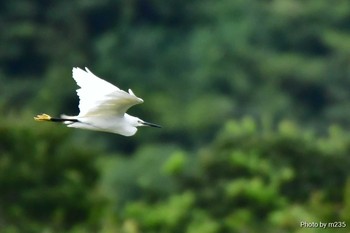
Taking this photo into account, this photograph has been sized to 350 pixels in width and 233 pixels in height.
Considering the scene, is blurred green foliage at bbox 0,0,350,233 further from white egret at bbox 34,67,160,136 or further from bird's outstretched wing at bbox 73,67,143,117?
bird's outstretched wing at bbox 73,67,143,117

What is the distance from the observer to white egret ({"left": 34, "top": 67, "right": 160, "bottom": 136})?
453 inches

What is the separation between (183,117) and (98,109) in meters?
27.3

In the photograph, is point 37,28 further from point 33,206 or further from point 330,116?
point 33,206

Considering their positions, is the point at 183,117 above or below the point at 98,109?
above

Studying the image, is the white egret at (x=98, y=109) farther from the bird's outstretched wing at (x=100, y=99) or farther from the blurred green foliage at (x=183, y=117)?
the blurred green foliage at (x=183, y=117)

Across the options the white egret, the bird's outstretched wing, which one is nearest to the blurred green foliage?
the white egret

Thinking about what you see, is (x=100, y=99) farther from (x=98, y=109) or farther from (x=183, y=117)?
(x=183, y=117)

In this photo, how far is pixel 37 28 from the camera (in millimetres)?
41656

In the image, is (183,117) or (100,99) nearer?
(100,99)

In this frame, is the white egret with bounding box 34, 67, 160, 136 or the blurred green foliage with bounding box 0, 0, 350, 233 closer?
the white egret with bounding box 34, 67, 160, 136

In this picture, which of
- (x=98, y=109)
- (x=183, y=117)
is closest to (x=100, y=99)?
(x=98, y=109)

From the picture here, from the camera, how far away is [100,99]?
1140cm

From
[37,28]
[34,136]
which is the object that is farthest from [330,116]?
[34,136]

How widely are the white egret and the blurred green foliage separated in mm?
7355
